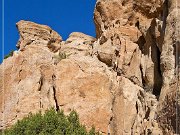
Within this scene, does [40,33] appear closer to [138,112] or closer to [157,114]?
[138,112]

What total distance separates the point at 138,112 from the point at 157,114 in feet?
12.1

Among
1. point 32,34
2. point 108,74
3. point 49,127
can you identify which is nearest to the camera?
point 49,127

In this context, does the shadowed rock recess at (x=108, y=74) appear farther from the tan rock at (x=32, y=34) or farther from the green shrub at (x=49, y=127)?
the green shrub at (x=49, y=127)

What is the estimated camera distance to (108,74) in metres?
28.1

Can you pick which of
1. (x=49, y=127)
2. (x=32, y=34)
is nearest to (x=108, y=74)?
(x=49, y=127)

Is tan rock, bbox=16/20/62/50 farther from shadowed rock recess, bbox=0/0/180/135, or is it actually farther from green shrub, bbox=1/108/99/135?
green shrub, bbox=1/108/99/135

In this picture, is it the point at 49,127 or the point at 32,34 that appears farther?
the point at 32,34

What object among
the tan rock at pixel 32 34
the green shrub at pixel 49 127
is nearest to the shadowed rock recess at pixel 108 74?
the tan rock at pixel 32 34

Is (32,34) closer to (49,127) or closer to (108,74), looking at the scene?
(108,74)

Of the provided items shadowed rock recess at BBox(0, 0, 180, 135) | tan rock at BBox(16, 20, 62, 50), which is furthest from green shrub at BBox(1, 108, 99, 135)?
tan rock at BBox(16, 20, 62, 50)

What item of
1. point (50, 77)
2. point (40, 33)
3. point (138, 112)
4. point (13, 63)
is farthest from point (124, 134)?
point (40, 33)

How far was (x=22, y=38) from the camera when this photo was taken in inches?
1325

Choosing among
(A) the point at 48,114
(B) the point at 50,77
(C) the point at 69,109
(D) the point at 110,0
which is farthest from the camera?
(D) the point at 110,0

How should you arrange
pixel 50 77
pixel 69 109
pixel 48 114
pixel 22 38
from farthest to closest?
pixel 22 38 < pixel 50 77 < pixel 69 109 < pixel 48 114
